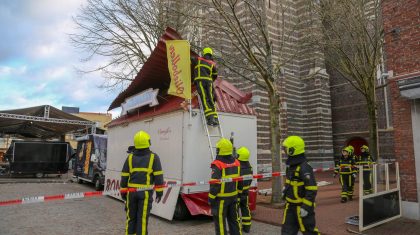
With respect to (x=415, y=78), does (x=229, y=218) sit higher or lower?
lower

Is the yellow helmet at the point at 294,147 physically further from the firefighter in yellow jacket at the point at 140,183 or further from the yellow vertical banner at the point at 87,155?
the yellow vertical banner at the point at 87,155

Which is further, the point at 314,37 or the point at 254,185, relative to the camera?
the point at 314,37

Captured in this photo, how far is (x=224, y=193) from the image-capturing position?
241 inches

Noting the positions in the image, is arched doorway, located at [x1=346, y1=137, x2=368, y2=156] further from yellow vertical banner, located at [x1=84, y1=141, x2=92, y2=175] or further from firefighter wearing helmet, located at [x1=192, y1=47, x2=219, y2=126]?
firefighter wearing helmet, located at [x1=192, y1=47, x2=219, y2=126]

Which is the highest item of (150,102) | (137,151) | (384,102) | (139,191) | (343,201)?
(384,102)

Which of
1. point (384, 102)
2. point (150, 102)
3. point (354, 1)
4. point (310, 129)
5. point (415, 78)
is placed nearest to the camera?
point (415, 78)

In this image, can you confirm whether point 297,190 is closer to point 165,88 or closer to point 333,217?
point 333,217

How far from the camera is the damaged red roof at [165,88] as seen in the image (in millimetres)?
9008

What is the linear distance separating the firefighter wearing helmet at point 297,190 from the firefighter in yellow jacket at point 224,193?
1096 mm

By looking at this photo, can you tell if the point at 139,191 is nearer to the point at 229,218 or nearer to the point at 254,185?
the point at 229,218

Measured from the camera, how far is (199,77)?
336 inches

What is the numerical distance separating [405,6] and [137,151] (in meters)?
7.65

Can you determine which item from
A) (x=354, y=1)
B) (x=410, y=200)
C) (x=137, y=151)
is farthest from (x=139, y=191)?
(x=354, y=1)

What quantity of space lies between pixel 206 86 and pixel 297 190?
12.9ft
